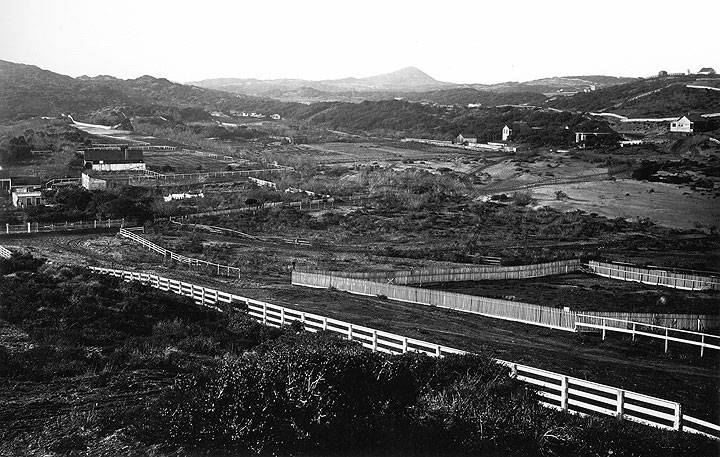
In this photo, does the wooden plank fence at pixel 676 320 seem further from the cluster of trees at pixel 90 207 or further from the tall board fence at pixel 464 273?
the cluster of trees at pixel 90 207

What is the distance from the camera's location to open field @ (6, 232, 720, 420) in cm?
1500

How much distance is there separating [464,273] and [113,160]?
1959 inches

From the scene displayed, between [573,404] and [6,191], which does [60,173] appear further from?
[573,404]

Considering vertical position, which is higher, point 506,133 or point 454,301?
point 506,133

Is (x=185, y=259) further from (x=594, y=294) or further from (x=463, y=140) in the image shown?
(x=463, y=140)

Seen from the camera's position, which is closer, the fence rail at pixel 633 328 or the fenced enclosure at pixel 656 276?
the fence rail at pixel 633 328

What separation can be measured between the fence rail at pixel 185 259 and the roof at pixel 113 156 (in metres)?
31.6

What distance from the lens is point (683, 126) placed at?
7781 centimetres

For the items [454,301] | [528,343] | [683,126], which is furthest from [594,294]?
[683,126]

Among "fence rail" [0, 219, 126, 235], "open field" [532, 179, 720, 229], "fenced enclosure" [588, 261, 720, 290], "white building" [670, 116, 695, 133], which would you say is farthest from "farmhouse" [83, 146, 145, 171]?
"white building" [670, 116, 695, 133]

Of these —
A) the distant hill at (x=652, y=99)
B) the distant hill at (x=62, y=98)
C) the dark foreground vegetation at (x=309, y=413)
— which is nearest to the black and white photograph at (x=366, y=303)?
the dark foreground vegetation at (x=309, y=413)

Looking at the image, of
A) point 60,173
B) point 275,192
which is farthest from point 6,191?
point 275,192

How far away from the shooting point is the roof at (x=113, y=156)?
6719cm

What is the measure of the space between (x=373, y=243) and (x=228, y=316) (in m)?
18.6
